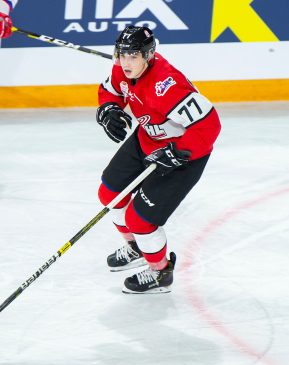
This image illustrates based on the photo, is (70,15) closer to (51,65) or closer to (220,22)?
(51,65)

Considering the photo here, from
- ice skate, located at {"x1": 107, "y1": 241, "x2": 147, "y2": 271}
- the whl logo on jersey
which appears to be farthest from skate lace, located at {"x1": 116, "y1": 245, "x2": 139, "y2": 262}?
the whl logo on jersey

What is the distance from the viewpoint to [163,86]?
126 inches

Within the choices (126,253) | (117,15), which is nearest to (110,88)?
(126,253)

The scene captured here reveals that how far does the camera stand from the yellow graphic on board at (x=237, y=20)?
5840 mm

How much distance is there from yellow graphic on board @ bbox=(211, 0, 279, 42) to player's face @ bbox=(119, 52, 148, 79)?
2746 millimetres

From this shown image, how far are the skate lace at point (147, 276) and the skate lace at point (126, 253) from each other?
0.19m

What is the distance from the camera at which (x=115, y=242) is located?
4.04 metres

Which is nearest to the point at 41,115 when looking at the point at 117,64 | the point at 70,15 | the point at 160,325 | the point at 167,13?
the point at 70,15

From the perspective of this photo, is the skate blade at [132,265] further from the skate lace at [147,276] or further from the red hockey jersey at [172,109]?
the red hockey jersey at [172,109]

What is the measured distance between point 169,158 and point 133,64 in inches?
14.8

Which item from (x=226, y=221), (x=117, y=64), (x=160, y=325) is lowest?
(x=226, y=221)

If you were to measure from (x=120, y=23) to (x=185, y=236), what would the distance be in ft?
7.24

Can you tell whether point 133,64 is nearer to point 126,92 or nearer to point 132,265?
point 126,92

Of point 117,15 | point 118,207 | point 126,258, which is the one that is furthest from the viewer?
point 117,15
